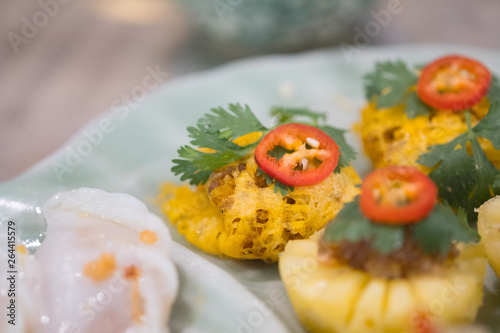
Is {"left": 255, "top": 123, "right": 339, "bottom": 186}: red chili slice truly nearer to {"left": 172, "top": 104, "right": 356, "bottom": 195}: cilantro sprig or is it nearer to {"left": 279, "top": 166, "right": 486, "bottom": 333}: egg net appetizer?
{"left": 172, "top": 104, "right": 356, "bottom": 195}: cilantro sprig

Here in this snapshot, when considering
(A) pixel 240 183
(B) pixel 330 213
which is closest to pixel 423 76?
(B) pixel 330 213

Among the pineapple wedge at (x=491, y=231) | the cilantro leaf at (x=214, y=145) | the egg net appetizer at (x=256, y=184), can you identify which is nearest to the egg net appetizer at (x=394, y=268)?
the pineapple wedge at (x=491, y=231)

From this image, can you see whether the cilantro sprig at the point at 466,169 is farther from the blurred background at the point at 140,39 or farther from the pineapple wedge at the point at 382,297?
→ the blurred background at the point at 140,39

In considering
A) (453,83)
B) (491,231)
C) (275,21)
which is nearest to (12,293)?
(491,231)

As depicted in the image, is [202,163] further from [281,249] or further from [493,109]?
[493,109]

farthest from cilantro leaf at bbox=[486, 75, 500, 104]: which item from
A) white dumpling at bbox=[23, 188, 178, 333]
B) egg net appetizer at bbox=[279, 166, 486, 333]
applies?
white dumpling at bbox=[23, 188, 178, 333]

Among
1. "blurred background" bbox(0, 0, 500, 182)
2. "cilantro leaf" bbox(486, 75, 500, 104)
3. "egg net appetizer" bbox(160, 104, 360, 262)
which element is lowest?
"blurred background" bbox(0, 0, 500, 182)
